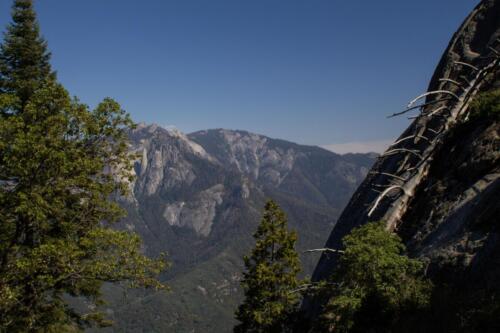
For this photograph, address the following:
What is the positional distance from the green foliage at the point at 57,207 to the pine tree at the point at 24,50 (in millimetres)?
7199

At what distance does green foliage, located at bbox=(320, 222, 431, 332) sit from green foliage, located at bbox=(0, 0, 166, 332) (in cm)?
755

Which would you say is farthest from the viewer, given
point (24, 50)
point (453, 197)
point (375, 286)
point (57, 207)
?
point (24, 50)

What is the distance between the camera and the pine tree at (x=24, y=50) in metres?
24.9

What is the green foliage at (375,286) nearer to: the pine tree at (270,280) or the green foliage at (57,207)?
the green foliage at (57,207)

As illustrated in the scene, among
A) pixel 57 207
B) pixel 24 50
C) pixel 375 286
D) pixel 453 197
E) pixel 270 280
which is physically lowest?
pixel 270 280

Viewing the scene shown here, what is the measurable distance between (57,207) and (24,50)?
14450 millimetres

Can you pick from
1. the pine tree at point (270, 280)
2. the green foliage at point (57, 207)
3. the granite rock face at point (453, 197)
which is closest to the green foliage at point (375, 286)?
the granite rock face at point (453, 197)

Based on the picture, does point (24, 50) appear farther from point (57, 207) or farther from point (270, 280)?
point (270, 280)

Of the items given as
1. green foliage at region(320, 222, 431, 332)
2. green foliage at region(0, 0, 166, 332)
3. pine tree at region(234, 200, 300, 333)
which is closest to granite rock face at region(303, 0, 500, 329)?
green foliage at region(320, 222, 431, 332)

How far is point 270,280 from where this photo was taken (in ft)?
85.5

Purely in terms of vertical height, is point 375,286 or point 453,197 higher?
point 453,197

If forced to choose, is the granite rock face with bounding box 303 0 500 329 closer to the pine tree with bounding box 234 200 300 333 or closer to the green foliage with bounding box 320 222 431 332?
the green foliage with bounding box 320 222 431 332

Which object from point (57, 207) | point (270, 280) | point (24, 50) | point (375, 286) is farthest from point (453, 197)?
point (24, 50)

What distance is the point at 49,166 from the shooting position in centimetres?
1484
